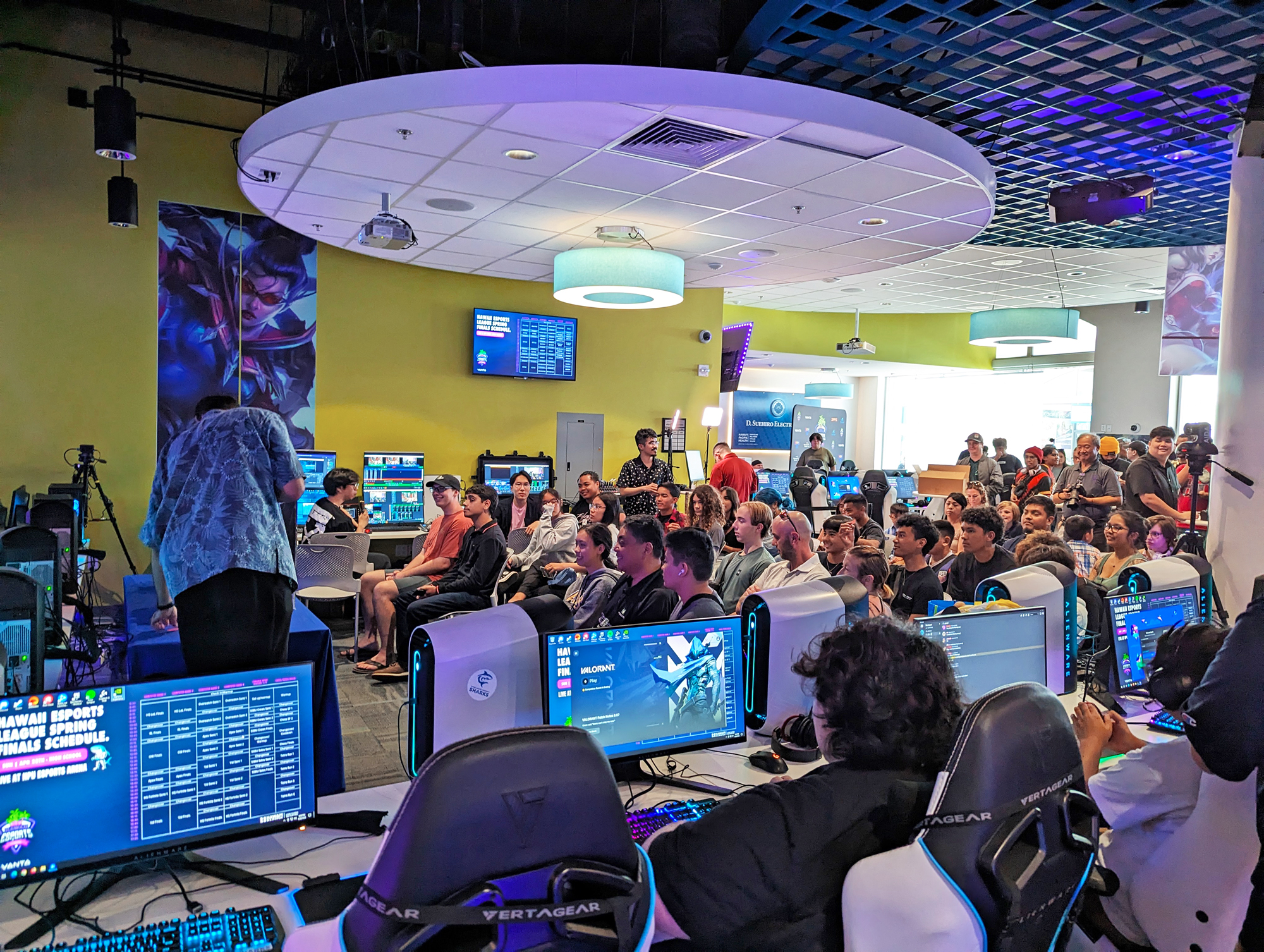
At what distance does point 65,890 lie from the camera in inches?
66.4

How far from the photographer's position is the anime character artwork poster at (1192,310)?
845 cm

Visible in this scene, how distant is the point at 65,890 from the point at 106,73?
7.54m

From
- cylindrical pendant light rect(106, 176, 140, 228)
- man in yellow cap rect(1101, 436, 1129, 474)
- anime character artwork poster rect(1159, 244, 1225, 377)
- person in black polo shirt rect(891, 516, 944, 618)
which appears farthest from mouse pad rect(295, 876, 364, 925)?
anime character artwork poster rect(1159, 244, 1225, 377)

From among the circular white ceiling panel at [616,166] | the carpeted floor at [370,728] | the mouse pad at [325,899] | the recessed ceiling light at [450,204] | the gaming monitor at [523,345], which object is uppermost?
the circular white ceiling panel at [616,166]

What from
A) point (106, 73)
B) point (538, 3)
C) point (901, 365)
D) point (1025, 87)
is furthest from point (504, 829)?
point (901, 365)

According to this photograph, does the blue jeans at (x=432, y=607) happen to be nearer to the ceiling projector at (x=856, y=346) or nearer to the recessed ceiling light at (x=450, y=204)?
the recessed ceiling light at (x=450, y=204)

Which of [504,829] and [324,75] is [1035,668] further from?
[324,75]

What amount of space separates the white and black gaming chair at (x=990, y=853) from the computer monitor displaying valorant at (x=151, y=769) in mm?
1216

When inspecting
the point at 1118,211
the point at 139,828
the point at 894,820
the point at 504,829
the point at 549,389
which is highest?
the point at 1118,211

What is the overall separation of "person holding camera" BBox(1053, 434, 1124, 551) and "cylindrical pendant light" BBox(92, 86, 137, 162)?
24.8ft

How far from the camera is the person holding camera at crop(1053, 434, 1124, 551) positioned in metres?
7.11

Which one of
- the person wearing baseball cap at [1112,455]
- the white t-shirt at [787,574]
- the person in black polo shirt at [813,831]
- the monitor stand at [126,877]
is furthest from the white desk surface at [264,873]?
the person wearing baseball cap at [1112,455]

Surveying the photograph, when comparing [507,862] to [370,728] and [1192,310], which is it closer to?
[370,728]

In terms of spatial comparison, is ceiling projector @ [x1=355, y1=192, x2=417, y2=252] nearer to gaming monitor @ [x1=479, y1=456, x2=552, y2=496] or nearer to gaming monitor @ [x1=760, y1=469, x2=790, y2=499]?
gaming monitor @ [x1=479, y1=456, x2=552, y2=496]
